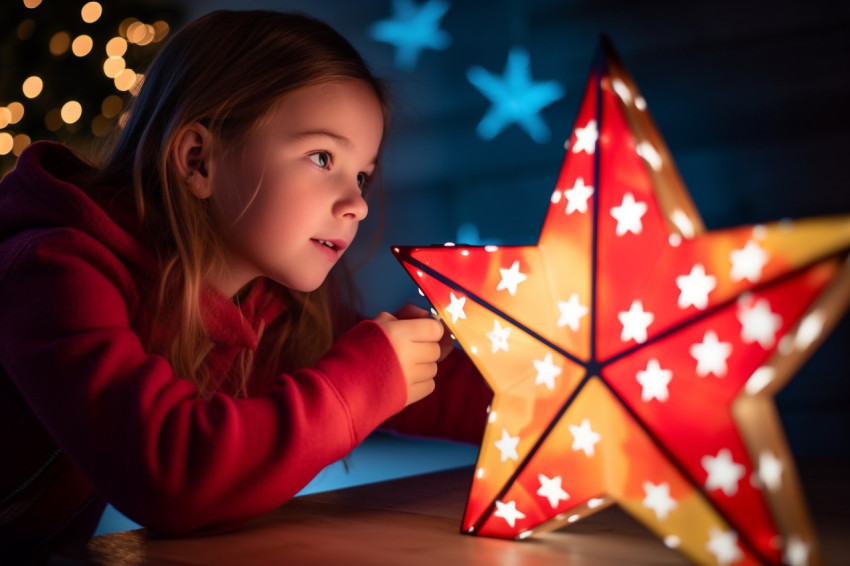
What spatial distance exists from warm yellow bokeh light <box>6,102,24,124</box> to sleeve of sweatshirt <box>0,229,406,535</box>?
1712mm

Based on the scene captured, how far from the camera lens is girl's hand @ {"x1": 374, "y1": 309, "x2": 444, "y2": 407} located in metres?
0.84

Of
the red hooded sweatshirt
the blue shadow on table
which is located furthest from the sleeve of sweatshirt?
the blue shadow on table

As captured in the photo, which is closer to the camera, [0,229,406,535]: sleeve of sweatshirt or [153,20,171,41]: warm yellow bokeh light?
[0,229,406,535]: sleeve of sweatshirt

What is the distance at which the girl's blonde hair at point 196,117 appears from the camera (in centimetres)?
98

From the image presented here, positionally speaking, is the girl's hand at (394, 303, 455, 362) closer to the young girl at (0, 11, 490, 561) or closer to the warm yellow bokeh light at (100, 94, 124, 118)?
the young girl at (0, 11, 490, 561)

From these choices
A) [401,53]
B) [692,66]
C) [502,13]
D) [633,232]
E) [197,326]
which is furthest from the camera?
[401,53]

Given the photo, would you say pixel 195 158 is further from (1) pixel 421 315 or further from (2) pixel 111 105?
(2) pixel 111 105

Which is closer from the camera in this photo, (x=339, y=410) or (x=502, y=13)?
(x=339, y=410)

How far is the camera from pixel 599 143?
67 cm

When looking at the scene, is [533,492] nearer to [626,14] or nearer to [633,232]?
[633,232]

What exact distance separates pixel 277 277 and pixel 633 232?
582mm

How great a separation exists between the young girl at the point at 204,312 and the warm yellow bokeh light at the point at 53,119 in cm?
132

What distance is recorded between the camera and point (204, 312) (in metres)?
1.03

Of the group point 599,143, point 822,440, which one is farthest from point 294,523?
point 822,440
